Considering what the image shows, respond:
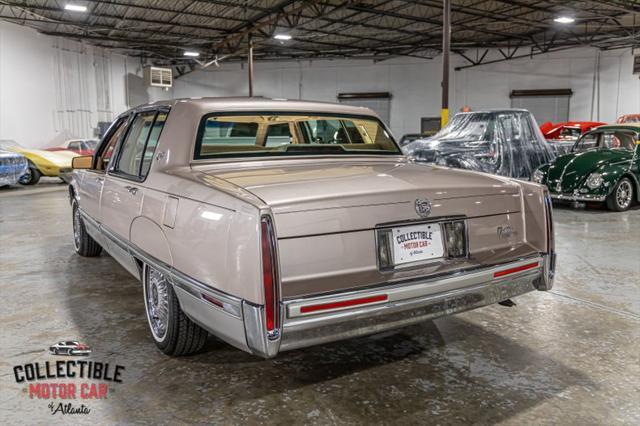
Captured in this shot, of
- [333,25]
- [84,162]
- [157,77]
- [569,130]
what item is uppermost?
[333,25]

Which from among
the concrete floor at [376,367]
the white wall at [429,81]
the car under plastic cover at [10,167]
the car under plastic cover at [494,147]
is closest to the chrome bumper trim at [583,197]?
the car under plastic cover at [494,147]

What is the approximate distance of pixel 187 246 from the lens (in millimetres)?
2398

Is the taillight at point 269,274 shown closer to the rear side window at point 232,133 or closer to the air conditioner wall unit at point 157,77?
the rear side window at point 232,133

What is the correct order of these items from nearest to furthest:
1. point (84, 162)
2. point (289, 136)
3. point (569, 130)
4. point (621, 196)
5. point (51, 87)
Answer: point (289, 136) → point (84, 162) → point (621, 196) → point (569, 130) → point (51, 87)

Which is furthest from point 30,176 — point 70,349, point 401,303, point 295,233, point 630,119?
point 630,119

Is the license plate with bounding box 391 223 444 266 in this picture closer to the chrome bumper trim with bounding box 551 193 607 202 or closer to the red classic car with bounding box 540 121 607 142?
the chrome bumper trim with bounding box 551 193 607 202

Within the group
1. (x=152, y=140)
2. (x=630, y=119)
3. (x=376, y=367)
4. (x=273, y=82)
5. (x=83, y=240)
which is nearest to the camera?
(x=376, y=367)

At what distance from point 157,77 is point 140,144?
22.1m

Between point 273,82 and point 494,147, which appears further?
point 273,82

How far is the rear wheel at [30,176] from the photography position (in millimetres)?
13581

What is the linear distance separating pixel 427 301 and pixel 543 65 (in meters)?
23.8

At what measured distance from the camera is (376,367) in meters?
2.79

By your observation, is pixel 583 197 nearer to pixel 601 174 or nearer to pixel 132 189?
pixel 601 174

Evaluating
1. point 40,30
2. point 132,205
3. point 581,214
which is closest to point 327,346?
point 132,205
